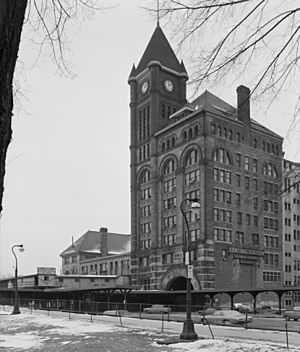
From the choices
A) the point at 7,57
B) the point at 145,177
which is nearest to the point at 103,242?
the point at 145,177

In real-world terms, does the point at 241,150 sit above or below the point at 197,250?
above

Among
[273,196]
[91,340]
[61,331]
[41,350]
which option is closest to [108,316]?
[61,331]

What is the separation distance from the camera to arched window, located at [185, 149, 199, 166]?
84312mm

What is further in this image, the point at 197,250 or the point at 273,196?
the point at 197,250

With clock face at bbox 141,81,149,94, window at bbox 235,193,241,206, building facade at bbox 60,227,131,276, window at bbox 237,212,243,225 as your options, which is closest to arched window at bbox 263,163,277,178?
window at bbox 235,193,241,206

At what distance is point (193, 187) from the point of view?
83.8 m

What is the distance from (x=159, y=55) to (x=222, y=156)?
24.8 metres

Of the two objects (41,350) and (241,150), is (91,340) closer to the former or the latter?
(41,350)

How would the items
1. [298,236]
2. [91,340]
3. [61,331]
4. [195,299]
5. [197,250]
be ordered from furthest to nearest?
[298,236], [197,250], [195,299], [61,331], [91,340]

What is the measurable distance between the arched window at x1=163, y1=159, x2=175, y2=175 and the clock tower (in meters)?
2.01

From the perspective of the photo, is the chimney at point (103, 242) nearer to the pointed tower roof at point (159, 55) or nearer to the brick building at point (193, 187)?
the brick building at point (193, 187)

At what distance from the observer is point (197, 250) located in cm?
8025

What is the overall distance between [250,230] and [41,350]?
226ft

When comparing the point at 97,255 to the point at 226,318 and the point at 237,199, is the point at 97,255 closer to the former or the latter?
the point at 237,199
